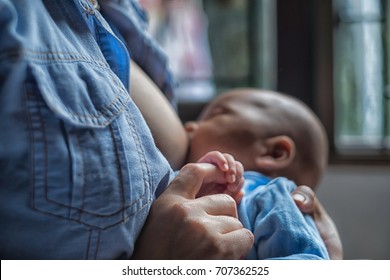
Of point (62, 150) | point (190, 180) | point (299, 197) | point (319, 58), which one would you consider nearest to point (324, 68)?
point (319, 58)

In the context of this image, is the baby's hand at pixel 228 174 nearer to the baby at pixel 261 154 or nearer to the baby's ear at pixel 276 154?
the baby at pixel 261 154

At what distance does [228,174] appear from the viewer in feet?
1.44

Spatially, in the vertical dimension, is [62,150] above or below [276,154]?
above

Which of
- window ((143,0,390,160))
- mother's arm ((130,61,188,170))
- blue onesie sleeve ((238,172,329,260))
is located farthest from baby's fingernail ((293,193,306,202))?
window ((143,0,390,160))

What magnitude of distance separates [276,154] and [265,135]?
3cm

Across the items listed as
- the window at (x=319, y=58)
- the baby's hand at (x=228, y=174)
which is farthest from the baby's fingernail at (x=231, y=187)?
the window at (x=319, y=58)

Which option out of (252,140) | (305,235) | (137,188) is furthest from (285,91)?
(137,188)

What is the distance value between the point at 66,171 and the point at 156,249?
0.10 m

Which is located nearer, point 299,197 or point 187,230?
point 187,230

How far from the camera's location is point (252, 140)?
22.3 inches

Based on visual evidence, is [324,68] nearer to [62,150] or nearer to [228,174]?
[228,174]

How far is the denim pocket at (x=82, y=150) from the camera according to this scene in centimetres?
29

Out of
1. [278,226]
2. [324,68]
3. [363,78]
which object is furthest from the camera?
[324,68]

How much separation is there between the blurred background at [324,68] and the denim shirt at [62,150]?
28 centimetres
